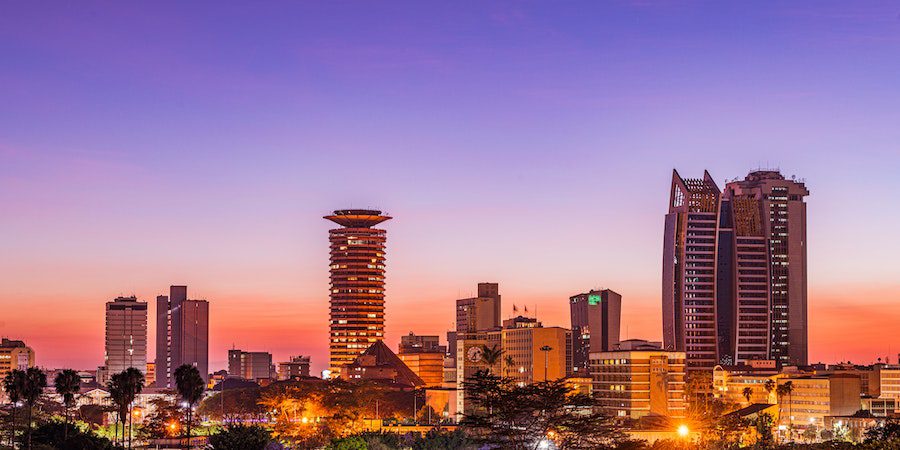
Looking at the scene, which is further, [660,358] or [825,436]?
[660,358]

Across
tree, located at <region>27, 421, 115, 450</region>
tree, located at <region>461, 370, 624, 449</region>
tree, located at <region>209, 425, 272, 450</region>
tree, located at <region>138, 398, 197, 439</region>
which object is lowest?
tree, located at <region>138, 398, 197, 439</region>

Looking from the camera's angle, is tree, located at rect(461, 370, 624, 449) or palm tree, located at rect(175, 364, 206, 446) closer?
tree, located at rect(461, 370, 624, 449)

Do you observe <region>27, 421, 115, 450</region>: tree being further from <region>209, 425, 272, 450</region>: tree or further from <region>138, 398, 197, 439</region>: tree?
<region>138, 398, 197, 439</region>: tree

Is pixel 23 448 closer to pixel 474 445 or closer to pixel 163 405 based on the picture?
pixel 474 445

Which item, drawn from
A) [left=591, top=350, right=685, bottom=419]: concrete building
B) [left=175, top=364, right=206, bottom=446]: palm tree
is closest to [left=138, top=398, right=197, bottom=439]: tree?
[left=175, top=364, right=206, bottom=446]: palm tree

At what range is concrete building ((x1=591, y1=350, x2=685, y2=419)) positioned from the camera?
181500 millimetres

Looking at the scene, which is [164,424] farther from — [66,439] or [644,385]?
[644,385]

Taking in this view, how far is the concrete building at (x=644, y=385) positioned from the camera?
181500 mm

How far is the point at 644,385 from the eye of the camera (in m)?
183

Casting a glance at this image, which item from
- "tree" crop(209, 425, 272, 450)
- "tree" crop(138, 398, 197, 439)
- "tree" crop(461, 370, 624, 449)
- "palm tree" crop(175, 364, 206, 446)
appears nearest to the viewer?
"tree" crop(461, 370, 624, 449)

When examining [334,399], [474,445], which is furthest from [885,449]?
[334,399]

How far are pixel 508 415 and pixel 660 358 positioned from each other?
354 feet

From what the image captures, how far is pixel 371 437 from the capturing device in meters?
108

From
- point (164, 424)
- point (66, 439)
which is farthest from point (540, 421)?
point (164, 424)
